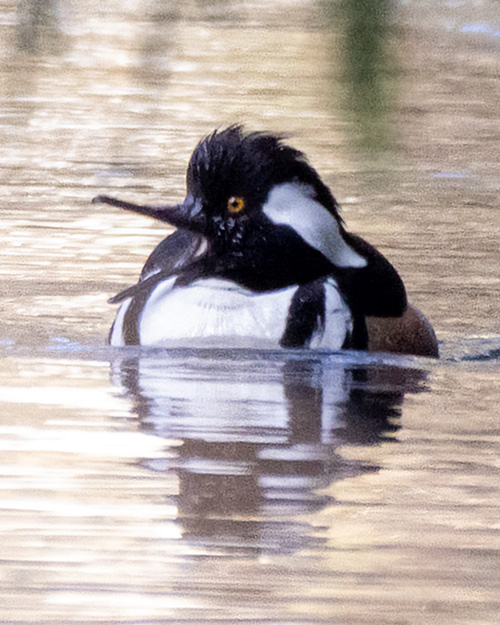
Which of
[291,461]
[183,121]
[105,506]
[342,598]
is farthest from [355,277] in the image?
[183,121]

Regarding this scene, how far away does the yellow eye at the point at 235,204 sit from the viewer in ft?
13.0

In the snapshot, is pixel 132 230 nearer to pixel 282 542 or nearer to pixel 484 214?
pixel 484 214

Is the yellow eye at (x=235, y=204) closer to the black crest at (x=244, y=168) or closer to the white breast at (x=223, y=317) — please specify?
the black crest at (x=244, y=168)

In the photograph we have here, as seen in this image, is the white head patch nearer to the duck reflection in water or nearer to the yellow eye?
the yellow eye

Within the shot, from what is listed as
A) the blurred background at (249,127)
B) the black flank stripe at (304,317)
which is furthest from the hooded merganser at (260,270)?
the blurred background at (249,127)

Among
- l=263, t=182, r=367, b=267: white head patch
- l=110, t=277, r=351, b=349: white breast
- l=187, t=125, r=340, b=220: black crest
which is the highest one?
l=187, t=125, r=340, b=220: black crest

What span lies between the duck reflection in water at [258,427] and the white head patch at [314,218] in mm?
379

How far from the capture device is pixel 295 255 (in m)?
4.04

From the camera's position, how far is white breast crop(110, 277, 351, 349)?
3.81 metres

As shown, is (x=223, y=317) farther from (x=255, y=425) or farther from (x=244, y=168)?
(x=255, y=425)

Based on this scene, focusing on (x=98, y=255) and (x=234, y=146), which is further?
(x=98, y=255)

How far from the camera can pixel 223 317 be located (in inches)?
153

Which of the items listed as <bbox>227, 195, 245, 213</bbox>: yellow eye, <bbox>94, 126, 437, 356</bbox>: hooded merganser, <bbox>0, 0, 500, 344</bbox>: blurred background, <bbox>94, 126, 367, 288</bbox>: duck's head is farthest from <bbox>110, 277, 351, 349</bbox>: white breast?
<bbox>0, 0, 500, 344</bbox>: blurred background

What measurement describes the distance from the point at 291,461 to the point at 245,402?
2.27 ft
